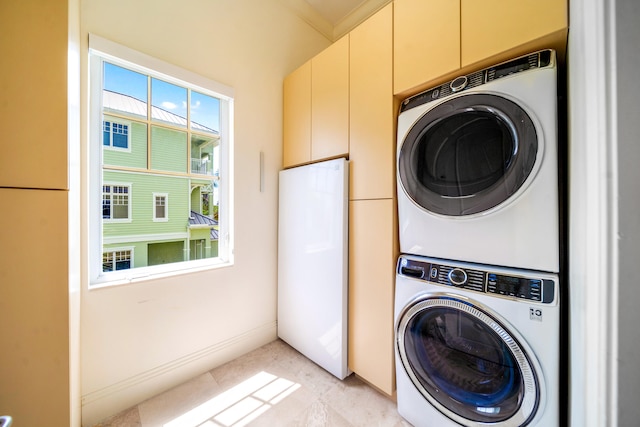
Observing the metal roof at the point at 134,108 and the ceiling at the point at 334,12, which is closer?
the metal roof at the point at 134,108

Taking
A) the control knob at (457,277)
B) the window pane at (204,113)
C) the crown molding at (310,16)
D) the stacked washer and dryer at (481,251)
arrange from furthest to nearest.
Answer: the crown molding at (310,16), the window pane at (204,113), the control knob at (457,277), the stacked washer and dryer at (481,251)

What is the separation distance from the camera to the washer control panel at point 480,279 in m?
0.82

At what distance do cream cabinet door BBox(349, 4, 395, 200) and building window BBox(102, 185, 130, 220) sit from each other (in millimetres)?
1461

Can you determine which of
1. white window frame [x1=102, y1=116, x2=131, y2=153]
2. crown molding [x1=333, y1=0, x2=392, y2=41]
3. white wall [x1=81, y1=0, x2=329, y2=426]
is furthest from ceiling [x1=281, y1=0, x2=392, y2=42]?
white window frame [x1=102, y1=116, x2=131, y2=153]

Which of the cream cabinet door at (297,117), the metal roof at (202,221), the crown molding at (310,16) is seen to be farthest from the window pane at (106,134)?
the crown molding at (310,16)

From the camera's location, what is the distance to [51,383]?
0.78 m

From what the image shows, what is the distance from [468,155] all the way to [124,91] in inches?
80.6

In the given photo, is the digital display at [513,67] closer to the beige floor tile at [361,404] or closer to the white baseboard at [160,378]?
the beige floor tile at [361,404]

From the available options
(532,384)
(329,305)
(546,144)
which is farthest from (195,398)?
(546,144)

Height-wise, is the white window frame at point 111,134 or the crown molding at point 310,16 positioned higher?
the crown molding at point 310,16

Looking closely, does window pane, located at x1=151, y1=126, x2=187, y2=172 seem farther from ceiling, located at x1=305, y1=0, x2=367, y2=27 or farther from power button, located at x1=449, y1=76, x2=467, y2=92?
ceiling, located at x1=305, y1=0, x2=367, y2=27

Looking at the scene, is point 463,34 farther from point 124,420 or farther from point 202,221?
point 124,420

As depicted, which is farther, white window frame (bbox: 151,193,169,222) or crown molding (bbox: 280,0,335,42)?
crown molding (bbox: 280,0,335,42)

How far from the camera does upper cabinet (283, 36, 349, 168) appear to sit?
60.9 inches
